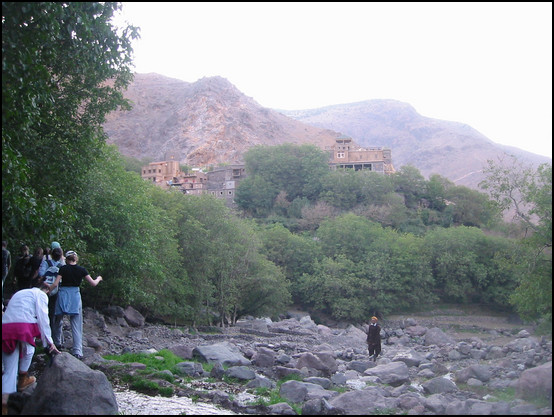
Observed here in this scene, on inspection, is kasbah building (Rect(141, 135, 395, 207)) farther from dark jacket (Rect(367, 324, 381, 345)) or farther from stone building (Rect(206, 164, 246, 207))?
dark jacket (Rect(367, 324, 381, 345))

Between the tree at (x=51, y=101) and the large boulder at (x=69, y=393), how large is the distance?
9.15ft

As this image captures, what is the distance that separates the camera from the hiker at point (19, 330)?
259 inches

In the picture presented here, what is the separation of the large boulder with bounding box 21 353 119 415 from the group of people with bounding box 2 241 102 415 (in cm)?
30

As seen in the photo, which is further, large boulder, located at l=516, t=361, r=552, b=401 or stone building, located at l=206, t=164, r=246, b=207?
stone building, located at l=206, t=164, r=246, b=207

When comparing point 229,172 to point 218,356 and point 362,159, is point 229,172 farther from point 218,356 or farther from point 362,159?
point 218,356

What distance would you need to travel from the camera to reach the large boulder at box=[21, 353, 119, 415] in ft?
22.3

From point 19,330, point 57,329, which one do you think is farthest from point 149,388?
point 19,330

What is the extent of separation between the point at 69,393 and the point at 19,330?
3.68ft

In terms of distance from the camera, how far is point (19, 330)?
6633mm

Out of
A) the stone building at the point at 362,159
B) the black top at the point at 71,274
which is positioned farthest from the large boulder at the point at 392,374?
the stone building at the point at 362,159

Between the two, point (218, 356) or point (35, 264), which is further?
point (218, 356)

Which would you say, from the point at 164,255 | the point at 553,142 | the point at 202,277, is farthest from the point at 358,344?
the point at 553,142

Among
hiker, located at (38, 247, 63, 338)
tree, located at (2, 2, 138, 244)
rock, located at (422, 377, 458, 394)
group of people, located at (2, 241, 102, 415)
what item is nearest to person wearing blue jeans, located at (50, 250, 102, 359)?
group of people, located at (2, 241, 102, 415)

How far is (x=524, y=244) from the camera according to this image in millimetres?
14977
